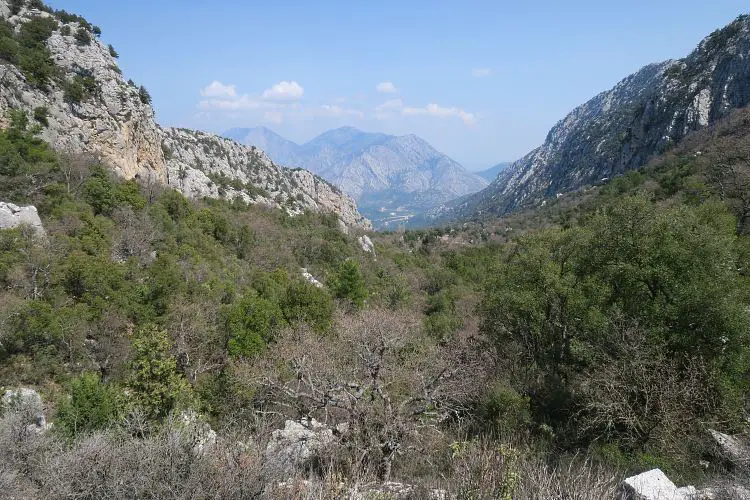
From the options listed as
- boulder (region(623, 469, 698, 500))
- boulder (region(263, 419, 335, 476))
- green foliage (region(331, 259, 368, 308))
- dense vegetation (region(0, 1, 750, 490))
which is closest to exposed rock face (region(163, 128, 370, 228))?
dense vegetation (region(0, 1, 750, 490))

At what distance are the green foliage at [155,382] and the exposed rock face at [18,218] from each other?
1395 centimetres

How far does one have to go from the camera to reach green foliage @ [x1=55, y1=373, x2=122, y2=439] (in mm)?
14477

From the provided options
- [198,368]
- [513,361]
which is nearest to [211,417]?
[198,368]

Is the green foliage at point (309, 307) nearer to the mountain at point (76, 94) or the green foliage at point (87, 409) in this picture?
the green foliage at point (87, 409)

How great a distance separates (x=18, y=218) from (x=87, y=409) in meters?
16.1

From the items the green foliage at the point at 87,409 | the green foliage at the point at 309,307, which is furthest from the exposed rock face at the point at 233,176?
the green foliage at the point at 87,409

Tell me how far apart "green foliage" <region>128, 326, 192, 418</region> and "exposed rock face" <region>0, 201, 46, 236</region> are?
14.0 metres

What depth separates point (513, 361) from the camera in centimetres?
2170

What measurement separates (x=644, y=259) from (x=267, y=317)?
64.5 ft

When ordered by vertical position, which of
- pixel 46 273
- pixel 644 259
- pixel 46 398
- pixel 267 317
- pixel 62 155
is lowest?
pixel 46 398

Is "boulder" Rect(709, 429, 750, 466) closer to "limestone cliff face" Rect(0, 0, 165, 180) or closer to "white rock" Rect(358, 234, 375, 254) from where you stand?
"limestone cliff face" Rect(0, 0, 165, 180)

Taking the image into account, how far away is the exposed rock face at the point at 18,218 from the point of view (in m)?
23.5

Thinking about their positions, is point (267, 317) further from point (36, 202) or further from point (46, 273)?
point (36, 202)

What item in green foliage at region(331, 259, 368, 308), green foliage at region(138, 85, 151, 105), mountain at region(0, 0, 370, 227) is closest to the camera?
green foliage at region(331, 259, 368, 308)
